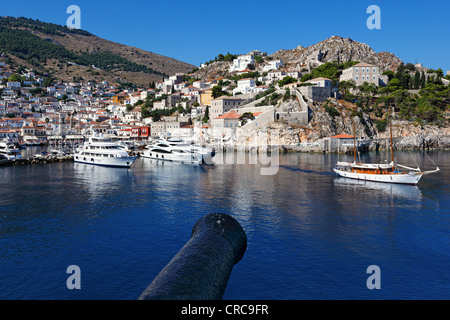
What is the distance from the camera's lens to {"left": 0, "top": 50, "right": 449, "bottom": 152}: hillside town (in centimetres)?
7100

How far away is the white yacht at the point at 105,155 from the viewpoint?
147ft

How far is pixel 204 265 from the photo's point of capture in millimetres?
5953

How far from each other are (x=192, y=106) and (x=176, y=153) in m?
47.4

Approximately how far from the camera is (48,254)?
47.5 ft

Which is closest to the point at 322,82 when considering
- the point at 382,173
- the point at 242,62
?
the point at 382,173

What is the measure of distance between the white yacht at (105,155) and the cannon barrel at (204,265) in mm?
38157

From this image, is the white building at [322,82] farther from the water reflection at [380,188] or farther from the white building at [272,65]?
the water reflection at [380,188]

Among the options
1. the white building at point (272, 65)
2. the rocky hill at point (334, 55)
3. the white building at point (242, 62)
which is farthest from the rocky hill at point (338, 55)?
the white building at point (242, 62)

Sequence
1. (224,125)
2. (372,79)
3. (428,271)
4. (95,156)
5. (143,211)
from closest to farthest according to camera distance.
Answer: (428,271), (143,211), (95,156), (224,125), (372,79)

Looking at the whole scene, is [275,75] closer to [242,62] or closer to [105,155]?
[242,62]

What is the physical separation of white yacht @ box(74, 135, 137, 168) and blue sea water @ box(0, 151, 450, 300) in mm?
11423

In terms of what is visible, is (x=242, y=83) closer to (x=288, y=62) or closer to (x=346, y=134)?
(x=288, y=62)
